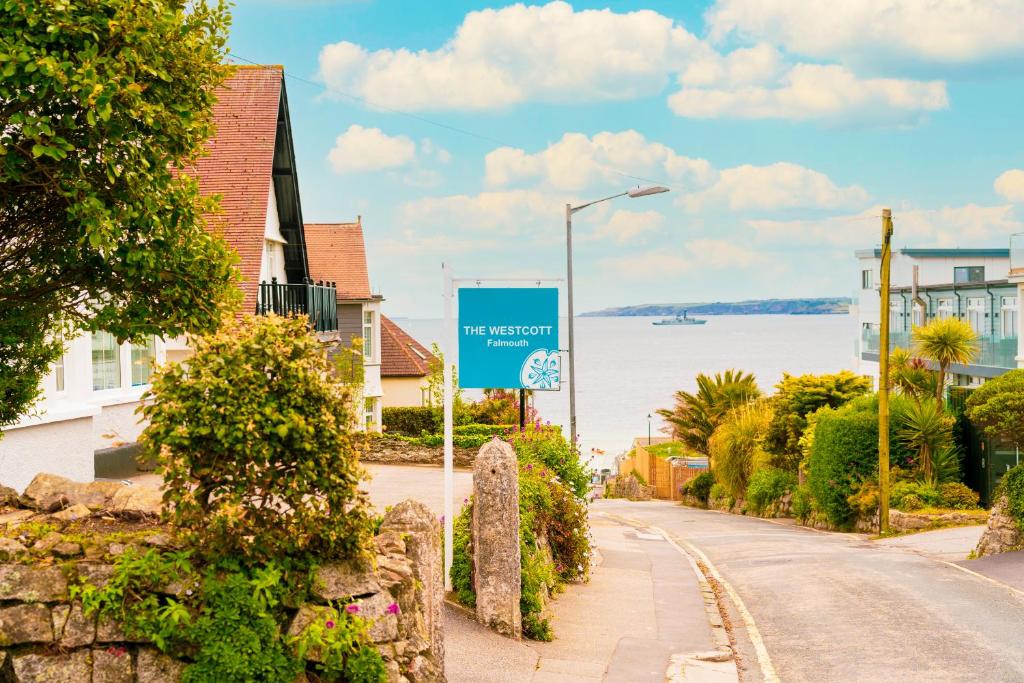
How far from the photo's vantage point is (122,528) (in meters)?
9.04

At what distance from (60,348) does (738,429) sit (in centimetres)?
3366

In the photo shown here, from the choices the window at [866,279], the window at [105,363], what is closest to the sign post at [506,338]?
the window at [105,363]

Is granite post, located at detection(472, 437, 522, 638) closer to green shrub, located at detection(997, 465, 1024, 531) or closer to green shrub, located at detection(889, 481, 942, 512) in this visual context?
green shrub, located at detection(997, 465, 1024, 531)

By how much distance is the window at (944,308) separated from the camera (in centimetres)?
4966

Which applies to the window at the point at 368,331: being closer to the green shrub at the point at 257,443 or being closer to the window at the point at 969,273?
the green shrub at the point at 257,443

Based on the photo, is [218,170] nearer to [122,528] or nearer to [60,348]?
[60,348]

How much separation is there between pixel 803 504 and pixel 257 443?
95.1ft

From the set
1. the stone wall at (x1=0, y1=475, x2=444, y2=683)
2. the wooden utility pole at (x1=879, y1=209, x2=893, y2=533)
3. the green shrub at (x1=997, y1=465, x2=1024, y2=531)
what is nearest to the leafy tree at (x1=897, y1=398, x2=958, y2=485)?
the wooden utility pole at (x1=879, y1=209, x2=893, y2=533)

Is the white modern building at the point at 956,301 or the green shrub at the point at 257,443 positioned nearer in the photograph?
the green shrub at the point at 257,443

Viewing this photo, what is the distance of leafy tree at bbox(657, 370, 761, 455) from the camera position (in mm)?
49688

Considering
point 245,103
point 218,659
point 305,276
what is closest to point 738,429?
point 305,276

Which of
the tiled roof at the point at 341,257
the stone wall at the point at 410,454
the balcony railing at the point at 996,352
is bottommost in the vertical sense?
the stone wall at the point at 410,454

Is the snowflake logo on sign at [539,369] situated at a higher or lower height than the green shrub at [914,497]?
higher

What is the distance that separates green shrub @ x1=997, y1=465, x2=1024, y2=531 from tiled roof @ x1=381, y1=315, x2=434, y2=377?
36572 mm
